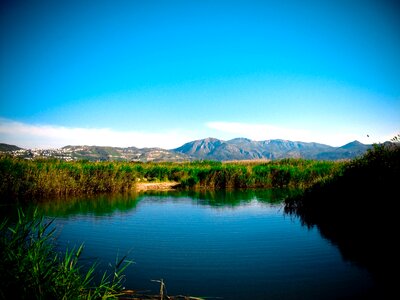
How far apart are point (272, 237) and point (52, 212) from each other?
10.7 metres

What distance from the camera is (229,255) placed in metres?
9.16

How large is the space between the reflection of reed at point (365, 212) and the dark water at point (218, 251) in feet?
1.70

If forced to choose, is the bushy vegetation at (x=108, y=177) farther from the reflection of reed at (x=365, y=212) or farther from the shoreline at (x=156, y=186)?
the reflection of reed at (x=365, y=212)

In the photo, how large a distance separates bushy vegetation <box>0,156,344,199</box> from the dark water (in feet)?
14.7

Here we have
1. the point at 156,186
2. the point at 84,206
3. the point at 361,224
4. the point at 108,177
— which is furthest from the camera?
the point at 156,186

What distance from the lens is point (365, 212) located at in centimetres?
1148

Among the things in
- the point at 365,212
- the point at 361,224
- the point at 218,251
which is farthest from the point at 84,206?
the point at 365,212

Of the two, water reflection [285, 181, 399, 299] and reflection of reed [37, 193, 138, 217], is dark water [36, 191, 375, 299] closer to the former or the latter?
reflection of reed [37, 193, 138, 217]

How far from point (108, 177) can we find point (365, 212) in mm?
18976

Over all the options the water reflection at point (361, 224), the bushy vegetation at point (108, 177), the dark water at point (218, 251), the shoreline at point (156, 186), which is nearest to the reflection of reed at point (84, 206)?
the dark water at point (218, 251)

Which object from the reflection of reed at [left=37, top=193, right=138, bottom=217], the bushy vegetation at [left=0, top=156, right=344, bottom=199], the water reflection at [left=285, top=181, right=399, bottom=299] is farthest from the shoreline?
the water reflection at [left=285, top=181, right=399, bottom=299]

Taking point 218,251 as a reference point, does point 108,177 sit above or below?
above

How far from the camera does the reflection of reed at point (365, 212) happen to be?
29.1 ft

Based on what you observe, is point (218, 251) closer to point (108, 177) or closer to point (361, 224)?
point (361, 224)
